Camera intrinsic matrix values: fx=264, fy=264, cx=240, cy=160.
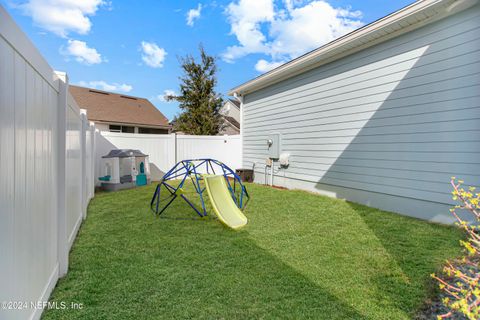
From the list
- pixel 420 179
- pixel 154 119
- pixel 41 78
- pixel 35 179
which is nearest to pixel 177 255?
pixel 35 179

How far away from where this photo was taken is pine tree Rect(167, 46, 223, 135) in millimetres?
15344

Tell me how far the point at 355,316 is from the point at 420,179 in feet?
12.5

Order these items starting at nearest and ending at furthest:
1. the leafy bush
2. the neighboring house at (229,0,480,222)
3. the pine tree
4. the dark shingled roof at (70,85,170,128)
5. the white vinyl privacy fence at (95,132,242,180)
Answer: the leafy bush
the neighboring house at (229,0,480,222)
the white vinyl privacy fence at (95,132,242,180)
the dark shingled roof at (70,85,170,128)
the pine tree

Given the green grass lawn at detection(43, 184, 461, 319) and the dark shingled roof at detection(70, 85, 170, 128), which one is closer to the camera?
the green grass lawn at detection(43, 184, 461, 319)

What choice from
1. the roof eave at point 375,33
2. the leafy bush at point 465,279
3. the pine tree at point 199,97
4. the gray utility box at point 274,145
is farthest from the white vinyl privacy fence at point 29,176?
the pine tree at point 199,97

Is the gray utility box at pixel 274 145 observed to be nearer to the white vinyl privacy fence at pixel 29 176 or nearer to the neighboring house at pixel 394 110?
the neighboring house at pixel 394 110

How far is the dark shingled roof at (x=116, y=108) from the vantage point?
14.8 metres

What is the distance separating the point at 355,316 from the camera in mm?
2014

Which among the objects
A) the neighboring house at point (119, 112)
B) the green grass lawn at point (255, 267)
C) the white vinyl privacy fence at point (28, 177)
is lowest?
the green grass lawn at point (255, 267)

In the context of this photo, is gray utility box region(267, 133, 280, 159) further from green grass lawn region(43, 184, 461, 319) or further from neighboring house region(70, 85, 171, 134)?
neighboring house region(70, 85, 171, 134)

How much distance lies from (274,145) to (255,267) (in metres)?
6.11

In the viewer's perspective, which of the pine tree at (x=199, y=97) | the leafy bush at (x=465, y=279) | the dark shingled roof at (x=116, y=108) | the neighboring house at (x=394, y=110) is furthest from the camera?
the pine tree at (x=199, y=97)

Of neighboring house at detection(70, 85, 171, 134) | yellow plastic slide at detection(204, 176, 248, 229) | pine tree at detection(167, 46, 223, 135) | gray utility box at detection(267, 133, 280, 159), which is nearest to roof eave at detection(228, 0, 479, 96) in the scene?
gray utility box at detection(267, 133, 280, 159)

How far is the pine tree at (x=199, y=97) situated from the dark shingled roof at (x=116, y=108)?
7.68ft
